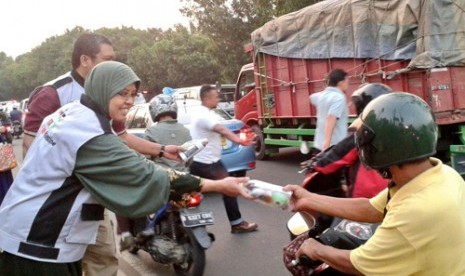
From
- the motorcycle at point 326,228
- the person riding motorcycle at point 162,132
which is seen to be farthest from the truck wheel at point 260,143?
the motorcycle at point 326,228

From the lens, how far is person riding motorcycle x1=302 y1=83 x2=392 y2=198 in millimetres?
2801

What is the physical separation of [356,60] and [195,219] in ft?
16.0

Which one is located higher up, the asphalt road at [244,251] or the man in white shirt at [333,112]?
the man in white shirt at [333,112]

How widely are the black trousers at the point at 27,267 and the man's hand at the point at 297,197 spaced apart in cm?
110

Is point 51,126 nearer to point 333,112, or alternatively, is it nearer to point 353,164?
point 353,164

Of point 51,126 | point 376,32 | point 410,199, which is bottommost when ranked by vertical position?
point 410,199

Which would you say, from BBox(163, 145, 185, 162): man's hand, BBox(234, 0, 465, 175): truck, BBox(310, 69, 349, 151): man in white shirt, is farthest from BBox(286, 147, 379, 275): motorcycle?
BBox(234, 0, 465, 175): truck

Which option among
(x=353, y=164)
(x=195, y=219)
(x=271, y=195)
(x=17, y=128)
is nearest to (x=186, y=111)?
(x=195, y=219)

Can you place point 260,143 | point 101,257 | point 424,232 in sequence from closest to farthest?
point 424,232
point 101,257
point 260,143

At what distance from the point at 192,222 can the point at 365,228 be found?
209 centimetres

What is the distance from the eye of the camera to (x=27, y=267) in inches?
87.0

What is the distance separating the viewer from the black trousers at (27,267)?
2205 millimetres

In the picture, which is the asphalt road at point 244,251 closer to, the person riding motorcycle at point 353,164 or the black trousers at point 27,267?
the person riding motorcycle at point 353,164

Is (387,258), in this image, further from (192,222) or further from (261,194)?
(192,222)
